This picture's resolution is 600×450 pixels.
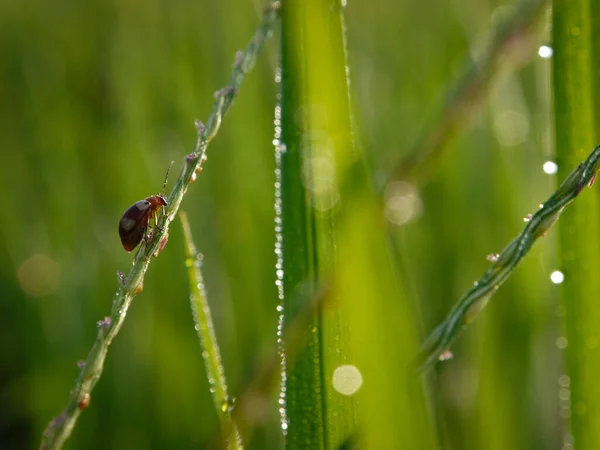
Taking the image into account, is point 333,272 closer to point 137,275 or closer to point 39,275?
point 137,275

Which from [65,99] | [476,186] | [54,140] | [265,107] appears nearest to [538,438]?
[476,186]

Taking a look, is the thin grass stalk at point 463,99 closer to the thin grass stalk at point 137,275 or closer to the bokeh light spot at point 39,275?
the thin grass stalk at point 137,275

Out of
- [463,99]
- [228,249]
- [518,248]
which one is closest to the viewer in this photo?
[518,248]

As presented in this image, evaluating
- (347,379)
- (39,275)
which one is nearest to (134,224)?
(347,379)

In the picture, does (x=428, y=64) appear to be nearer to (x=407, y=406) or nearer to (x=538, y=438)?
(x=538, y=438)

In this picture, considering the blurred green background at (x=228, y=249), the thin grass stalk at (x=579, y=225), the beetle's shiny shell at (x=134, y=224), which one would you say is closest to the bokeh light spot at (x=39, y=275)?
the blurred green background at (x=228, y=249)
